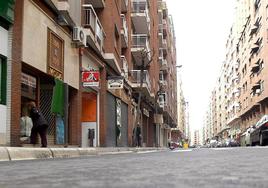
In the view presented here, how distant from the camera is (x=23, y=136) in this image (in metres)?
14.1

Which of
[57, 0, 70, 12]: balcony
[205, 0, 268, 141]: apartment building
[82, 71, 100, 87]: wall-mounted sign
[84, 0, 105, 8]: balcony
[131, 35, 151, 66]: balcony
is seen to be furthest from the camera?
[205, 0, 268, 141]: apartment building

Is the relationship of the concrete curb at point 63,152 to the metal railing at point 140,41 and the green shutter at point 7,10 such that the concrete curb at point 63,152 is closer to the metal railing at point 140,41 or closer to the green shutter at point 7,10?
the green shutter at point 7,10

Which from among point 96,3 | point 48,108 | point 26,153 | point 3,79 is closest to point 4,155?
point 26,153

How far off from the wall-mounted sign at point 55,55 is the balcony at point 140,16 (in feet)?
68.0

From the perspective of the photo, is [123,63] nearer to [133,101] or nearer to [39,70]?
[133,101]

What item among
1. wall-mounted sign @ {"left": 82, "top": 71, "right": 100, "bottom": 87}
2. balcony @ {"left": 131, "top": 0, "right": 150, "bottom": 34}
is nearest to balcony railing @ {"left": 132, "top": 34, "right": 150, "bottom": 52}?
balcony @ {"left": 131, "top": 0, "right": 150, "bottom": 34}

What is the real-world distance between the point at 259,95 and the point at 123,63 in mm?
30931

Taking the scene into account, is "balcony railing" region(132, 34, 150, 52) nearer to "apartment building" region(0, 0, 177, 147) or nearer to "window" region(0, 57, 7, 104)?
"apartment building" region(0, 0, 177, 147)

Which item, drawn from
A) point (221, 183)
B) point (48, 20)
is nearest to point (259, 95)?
point (48, 20)

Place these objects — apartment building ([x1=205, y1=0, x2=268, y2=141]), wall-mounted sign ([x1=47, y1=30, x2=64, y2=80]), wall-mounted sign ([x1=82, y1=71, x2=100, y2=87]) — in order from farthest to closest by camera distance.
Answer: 1. apartment building ([x1=205, y1=0, x2=268, y2=141])
2. wall-mounted sign ([x1=82, y1=71, x2=100, y2=87])
3. wall-mounted sign ([x1=47, y1=30, x2=64, y2=80])

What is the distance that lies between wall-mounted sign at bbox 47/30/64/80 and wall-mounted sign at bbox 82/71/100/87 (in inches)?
69.5

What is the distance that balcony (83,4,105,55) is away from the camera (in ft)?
66.0

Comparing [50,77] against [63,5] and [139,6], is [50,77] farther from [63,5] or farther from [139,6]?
[139,6]

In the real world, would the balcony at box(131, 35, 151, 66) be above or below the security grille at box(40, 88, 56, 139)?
above
